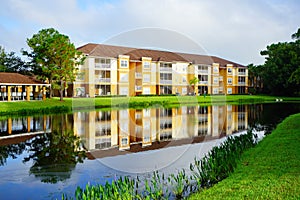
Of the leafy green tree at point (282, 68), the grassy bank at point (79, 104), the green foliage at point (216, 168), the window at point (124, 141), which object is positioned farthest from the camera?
the leafy green tree at point (282, 68)

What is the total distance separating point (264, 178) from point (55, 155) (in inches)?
308

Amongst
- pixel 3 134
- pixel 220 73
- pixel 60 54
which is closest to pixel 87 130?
pixel 3 134

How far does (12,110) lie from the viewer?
26031 mm

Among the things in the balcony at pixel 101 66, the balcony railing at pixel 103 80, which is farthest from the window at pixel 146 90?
the balcony at pixel 101 66

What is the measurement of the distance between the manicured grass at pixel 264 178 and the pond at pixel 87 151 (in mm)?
2367

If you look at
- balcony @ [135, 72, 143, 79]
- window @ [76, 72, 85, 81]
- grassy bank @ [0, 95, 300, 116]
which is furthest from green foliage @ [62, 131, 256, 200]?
balcony @ [135, 72, 143, 79]

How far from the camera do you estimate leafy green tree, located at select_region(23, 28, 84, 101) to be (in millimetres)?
34719

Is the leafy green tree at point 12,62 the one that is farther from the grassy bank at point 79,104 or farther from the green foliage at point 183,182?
the green foliage at point 183,182

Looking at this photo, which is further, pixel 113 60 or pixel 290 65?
pixel 290 65

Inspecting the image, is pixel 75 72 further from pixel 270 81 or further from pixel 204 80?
pixel 270 81

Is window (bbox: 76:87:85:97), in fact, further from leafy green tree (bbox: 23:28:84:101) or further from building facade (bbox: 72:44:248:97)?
leafy green tree (bbox: 23:28:84:101)

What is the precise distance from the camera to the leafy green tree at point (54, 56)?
34719 mm

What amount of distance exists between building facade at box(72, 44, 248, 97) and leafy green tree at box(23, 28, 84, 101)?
8.54ft

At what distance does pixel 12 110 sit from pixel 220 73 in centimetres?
4604
